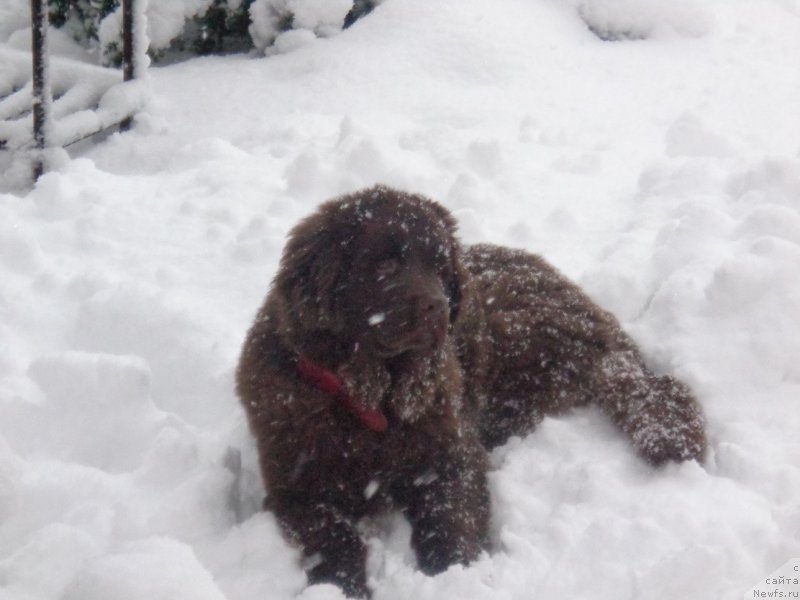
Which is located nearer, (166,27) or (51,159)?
(51,159)

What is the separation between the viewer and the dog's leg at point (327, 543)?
2.51 meters

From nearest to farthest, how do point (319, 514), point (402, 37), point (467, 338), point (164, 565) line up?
point (164, 565)
point (319, 514)
point (467, 338)
point (402, 37)

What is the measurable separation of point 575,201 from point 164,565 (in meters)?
3.62

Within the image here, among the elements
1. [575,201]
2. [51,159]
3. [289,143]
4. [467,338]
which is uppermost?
[467,338]

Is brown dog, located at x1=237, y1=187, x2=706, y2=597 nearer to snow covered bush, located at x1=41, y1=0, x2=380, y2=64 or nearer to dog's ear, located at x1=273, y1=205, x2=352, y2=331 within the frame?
dog's ear, located at x1=273, y1=205, x2=352, y2=331

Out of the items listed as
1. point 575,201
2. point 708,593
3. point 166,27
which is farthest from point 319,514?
point 166,27

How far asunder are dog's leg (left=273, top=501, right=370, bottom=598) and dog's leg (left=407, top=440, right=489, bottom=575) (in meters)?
0.21

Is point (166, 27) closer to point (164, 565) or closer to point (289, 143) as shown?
point (289, 143)

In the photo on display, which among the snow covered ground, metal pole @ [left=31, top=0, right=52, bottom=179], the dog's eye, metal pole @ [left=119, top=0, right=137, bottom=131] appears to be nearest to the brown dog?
the dog's eye

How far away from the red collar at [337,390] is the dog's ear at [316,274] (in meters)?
0.14

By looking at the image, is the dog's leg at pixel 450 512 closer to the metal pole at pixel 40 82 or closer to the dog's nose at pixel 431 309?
the dog's nose at pixel 431 309

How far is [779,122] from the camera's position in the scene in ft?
20.8

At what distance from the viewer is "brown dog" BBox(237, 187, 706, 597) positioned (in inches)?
102

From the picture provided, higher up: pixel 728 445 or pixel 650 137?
pixel 728 445
